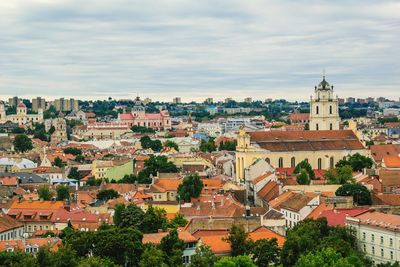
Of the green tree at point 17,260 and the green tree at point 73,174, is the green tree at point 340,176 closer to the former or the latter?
the green tree at point 17,260

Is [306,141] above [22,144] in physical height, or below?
above

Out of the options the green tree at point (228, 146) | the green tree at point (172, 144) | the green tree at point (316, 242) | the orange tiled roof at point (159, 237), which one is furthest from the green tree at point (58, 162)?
the green tree at point (316, 242)

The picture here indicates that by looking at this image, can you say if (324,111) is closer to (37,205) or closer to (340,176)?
(340,176)

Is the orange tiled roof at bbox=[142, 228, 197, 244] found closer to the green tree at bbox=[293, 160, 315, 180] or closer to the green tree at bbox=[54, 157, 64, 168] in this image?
the green tree at bbox=[293, 160, 315, 180]

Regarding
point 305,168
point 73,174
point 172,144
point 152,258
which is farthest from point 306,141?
point 172,144

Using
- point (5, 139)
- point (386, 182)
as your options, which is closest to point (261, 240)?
point (386, 182)

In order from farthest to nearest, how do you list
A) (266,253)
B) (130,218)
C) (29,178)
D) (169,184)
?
(29,178)
(169,184)
(130,218)
(266,253)
